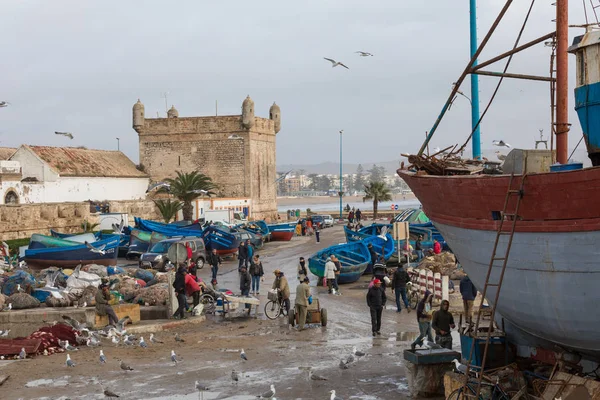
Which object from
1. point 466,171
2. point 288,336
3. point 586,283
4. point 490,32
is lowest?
point 288,336

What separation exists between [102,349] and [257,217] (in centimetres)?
4952

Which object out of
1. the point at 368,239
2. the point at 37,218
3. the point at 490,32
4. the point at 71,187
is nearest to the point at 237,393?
the point at 490,32

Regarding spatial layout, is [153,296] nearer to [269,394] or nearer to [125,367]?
[125,367]

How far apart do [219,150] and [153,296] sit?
1803 inches

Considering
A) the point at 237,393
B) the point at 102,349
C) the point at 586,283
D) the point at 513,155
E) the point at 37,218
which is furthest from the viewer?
the point at 37,218

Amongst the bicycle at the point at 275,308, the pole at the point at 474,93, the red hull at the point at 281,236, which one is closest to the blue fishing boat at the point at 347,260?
the bicycle at the point at 275,308

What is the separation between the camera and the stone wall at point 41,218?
39031mm

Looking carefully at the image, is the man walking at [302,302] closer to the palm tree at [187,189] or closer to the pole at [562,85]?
the pole at [562,85]

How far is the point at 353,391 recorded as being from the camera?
12141 millimetres

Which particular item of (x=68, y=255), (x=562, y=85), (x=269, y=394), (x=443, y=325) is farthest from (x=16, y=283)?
(x=562, y=85)

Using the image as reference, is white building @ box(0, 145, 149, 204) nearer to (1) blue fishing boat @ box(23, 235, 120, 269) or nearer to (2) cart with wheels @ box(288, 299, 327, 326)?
(1) blue fishing boat @ box(23, 235, 120, 269)

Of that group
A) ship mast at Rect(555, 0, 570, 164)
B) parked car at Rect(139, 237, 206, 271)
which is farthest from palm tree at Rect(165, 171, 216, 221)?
ship mast at Rect(555, 0, 570, 164)

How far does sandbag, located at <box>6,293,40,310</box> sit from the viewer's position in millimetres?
19156

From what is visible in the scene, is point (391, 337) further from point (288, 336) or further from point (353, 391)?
point (353, 391)
